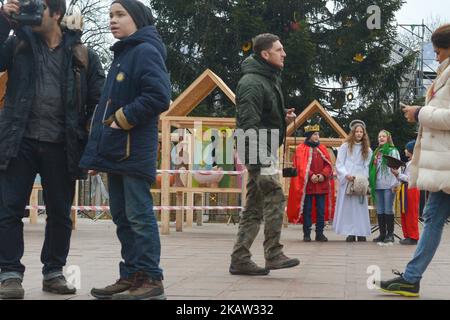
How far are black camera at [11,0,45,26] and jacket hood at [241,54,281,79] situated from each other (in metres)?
2.34

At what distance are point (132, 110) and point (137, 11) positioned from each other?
77 cm

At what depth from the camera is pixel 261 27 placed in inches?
1208

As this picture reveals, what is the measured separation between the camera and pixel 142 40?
631 centimetres

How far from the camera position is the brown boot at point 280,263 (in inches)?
315

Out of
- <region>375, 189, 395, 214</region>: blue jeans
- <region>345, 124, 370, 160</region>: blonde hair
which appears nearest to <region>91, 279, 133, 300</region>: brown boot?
<region>375, 189, 395, 214</region>: blue jeans

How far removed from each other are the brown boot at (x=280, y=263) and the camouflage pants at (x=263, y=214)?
39mm

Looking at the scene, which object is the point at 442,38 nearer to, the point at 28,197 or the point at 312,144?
the point at 28,197

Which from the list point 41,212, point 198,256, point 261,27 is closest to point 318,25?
point 261,27

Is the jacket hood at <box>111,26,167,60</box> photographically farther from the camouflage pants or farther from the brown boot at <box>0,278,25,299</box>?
the camouflage pants

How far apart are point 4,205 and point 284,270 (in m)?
3.16

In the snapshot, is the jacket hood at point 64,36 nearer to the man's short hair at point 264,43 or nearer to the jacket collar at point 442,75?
the man's short hair at point 264,43

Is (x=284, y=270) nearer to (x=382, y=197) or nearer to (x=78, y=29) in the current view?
(x=78, y=29)

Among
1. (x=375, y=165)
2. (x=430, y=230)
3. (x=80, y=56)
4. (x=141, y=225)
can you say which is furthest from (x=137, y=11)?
(x=375, y=165)

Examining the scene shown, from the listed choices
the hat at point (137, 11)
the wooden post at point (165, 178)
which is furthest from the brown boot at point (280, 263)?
the wooden post at point (165, 178)
